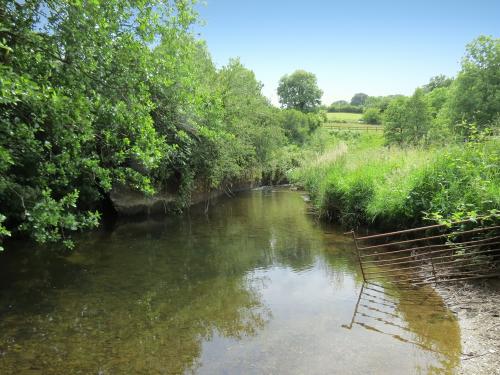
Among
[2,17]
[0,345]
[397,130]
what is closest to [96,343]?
[0,345]

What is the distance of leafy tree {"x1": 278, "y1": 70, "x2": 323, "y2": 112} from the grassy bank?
80075 mm

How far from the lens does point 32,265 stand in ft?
34.2

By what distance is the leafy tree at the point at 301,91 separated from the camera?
95000 mm

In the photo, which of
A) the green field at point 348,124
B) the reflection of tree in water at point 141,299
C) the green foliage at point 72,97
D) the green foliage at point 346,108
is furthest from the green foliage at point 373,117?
the green foliage at point 72,97

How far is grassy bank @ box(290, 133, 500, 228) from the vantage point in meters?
8.64

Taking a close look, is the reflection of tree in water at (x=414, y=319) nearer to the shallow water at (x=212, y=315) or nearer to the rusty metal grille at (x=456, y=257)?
the shallow water at (x=212, y=315)

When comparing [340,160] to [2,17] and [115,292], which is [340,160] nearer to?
[115,292]

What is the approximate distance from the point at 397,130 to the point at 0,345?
51.9 m

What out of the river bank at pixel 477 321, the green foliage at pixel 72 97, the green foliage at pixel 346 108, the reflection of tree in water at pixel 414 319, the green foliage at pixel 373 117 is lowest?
the reflection of tree in water at pixel 414 319

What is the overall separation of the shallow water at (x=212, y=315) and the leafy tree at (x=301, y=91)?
3433 inches

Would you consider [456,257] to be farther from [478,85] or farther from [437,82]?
[437,82]

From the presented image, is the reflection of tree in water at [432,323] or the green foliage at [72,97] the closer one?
the reflection of tree in water at [432,323]

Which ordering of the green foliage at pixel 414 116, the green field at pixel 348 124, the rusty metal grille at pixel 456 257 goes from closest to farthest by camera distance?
the rusty metal grille at pixel 456 257
the green foliage at pixel 414 116
the green field at pixel 348 124

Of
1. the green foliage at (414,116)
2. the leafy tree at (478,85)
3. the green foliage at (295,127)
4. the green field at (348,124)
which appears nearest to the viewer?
the leafy tree at (478,85)
